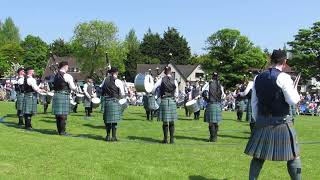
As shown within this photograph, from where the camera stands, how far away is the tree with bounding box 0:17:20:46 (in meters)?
108

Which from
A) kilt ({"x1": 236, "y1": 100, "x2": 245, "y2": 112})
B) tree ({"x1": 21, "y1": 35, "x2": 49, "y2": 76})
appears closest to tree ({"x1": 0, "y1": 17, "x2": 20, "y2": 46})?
tree ({"x1": 21, "y1": 35, "x2": 49, "y2": 76})

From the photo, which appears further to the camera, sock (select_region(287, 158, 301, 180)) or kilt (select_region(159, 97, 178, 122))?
kilt (select_region(159, 97, 178, 122))

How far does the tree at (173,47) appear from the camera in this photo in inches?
3014

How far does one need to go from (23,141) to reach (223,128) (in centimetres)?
791

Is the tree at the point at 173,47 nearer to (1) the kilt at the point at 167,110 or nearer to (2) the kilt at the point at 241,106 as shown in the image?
(2) the kilt at the point at 241,106

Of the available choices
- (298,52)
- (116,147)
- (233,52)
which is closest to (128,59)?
(233,52)

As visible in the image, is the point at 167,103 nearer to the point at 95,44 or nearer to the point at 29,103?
the point at 29,103

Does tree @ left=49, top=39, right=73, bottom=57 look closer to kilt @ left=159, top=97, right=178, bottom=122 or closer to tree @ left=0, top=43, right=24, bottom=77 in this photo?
tree @ left=0, top=43, right=24, bottom=77

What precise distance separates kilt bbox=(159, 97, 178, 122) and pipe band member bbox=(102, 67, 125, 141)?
949mm

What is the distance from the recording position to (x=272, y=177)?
7648 mm

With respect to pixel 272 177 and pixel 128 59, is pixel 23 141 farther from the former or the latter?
pixel 128 59

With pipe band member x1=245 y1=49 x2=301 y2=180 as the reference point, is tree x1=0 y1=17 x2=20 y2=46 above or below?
above

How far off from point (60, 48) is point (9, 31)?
19.2m

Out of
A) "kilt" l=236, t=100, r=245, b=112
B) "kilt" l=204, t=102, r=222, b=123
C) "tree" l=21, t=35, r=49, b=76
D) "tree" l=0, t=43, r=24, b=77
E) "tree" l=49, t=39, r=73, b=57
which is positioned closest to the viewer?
"kilt" l=204, t=102, r=222, b=123
